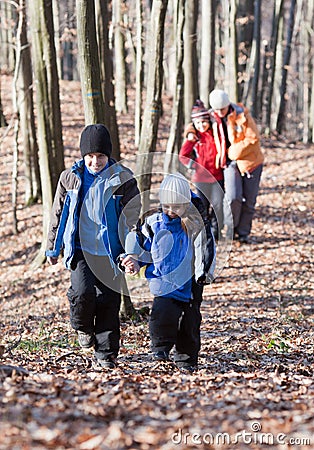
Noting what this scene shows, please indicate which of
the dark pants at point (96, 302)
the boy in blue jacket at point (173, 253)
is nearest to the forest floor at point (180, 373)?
the dark pants at point (96, 302)

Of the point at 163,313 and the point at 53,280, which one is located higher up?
the point at 163,313

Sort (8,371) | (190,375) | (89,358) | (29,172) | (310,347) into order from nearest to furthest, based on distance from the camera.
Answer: (8,371) < (190,375) < (89,358) < (310,347) < (29,172)

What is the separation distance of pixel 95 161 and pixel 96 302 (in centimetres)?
132

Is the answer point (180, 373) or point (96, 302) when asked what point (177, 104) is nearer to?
point (96, 302)

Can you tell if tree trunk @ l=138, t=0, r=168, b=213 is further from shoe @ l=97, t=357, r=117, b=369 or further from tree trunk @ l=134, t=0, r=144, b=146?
tree trunk @ l=134, t=0, r=144, b=146

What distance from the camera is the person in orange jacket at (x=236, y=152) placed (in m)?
9.83

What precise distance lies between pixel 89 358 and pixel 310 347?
237cm

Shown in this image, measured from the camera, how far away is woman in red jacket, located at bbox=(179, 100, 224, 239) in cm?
981

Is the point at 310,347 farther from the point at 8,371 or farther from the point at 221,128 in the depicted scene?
the point at 221,128

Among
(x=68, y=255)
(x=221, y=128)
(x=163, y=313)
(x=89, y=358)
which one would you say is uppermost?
(x=221, y=128)

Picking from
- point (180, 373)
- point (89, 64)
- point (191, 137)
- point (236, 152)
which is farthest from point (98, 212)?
point (236, 152)

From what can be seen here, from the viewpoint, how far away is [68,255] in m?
5.57

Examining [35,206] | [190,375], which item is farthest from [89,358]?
[35,206]

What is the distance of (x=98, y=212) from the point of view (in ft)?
18.2
